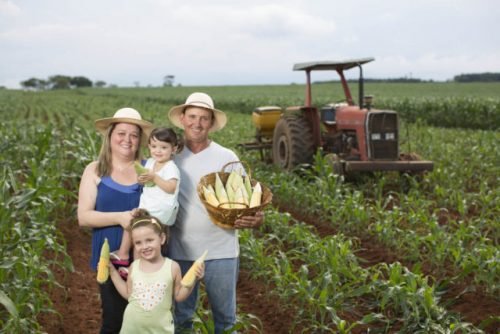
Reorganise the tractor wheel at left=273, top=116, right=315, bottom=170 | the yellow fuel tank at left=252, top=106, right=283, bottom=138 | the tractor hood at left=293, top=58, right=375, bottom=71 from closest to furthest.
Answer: the tractor hood at left=293, top=58, right=375, bottom=71, the tractor wheel at left=273, top=116, right=315, bottom=170, the yellow fuel tank at left=252, top=106, right=283, bottom=138

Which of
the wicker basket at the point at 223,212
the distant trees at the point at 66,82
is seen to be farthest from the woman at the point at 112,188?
the distant trees at the point at 66,82

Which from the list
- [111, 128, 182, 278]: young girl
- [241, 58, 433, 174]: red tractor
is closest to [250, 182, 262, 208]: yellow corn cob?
[111, 128, 182, 278]: young girl

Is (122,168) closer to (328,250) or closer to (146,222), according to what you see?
(146,222)

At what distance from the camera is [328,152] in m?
9.01

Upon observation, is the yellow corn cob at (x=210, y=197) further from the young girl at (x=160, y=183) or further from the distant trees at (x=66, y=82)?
the distant trees at (x=66, y=82)

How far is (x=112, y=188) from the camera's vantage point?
2793 mm

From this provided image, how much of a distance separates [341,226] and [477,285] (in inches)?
74.1

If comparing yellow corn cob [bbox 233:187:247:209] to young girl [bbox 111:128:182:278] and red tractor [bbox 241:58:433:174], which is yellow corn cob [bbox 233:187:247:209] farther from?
red tractor [bbox 241:58:433:174]

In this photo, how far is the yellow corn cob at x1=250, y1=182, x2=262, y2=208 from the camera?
2902 mm

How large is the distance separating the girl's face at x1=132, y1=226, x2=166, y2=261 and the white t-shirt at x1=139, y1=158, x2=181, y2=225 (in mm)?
134

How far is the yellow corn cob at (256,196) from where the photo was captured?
9.52ft

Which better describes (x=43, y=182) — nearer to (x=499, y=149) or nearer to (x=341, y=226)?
(x=341, y=226)

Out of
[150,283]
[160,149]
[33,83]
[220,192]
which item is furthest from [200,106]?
[33,83]

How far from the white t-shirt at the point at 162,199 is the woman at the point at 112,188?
133mm
